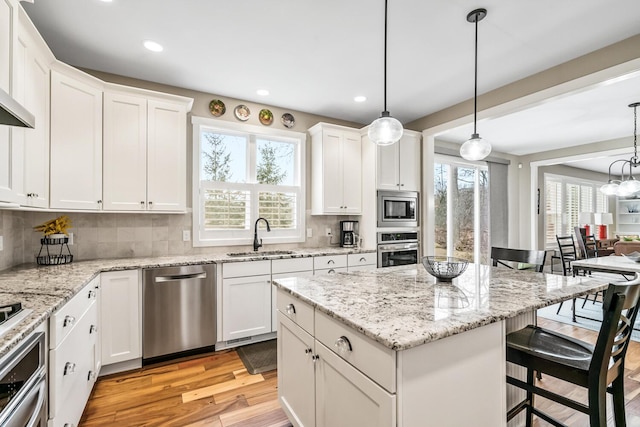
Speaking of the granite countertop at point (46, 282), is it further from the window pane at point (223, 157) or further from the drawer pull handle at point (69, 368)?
the window pane at point (223, 157)

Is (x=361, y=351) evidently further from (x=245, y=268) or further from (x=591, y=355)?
(x=245, y=268)

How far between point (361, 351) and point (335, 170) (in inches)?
115

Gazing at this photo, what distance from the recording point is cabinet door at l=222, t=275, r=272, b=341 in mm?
3008

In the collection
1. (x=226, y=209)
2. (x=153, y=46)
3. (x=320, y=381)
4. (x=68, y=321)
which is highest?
(x=153, y=46)

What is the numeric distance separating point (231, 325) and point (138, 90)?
2345mm

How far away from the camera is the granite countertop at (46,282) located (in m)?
1.19

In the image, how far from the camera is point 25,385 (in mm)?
1159

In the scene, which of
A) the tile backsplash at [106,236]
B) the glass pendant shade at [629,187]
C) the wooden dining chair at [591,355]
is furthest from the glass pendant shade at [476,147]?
the glass pendant shade at [629,187]

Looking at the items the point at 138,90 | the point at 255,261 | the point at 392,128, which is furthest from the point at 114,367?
the point at 392,128

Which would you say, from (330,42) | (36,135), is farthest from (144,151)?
(330,42)

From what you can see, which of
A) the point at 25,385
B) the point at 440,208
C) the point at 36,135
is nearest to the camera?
the point at 25,385

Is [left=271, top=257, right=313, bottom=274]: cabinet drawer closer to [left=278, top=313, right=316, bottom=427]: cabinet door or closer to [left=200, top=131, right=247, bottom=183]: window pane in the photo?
[left=200, top=131, right=247, bottom=183]: window pane

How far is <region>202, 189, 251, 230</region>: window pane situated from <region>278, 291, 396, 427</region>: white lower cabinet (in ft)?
6.13

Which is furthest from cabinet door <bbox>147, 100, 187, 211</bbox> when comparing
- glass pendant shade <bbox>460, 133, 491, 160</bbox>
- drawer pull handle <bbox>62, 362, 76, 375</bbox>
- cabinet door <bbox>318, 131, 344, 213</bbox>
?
glass pendant shade <bbox>460, 133, 491, 160</bbox>
